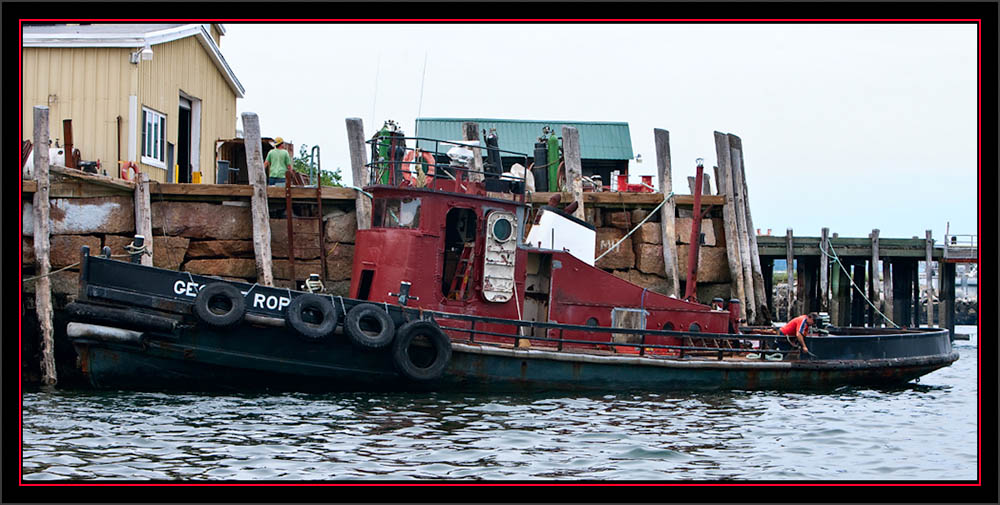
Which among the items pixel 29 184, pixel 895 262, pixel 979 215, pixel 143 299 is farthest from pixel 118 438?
pixel 895 262

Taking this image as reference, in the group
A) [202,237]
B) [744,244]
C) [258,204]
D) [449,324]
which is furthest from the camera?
[744,244]

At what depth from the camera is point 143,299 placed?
1121 centimetres

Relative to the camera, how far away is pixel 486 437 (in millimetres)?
9414

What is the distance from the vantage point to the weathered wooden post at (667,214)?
1555 cm

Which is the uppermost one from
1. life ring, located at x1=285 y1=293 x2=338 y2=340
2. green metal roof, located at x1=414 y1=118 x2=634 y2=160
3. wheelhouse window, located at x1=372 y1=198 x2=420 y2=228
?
green metal roof, located at x1=414 y1=118 x2=634 y2=160

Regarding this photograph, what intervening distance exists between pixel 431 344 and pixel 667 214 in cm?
538

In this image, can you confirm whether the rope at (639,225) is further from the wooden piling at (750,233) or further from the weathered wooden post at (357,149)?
the weathered wooden post at (357,149)

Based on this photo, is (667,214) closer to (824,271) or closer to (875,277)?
(824,271)

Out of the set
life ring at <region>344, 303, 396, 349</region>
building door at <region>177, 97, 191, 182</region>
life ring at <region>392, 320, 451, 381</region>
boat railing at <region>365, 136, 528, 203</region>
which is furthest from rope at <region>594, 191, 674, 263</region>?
building door at <region>177, 97, 191, 182</region>

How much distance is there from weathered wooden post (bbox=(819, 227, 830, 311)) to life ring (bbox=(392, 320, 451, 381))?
13293mm

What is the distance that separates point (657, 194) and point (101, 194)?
8114mm

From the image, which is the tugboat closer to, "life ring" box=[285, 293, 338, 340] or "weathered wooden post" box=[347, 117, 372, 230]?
"life ring" box=[285, 293, 338, 340]

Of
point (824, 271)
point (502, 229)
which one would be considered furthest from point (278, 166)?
point (824, 271)

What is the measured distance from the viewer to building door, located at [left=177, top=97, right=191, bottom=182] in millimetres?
19188
